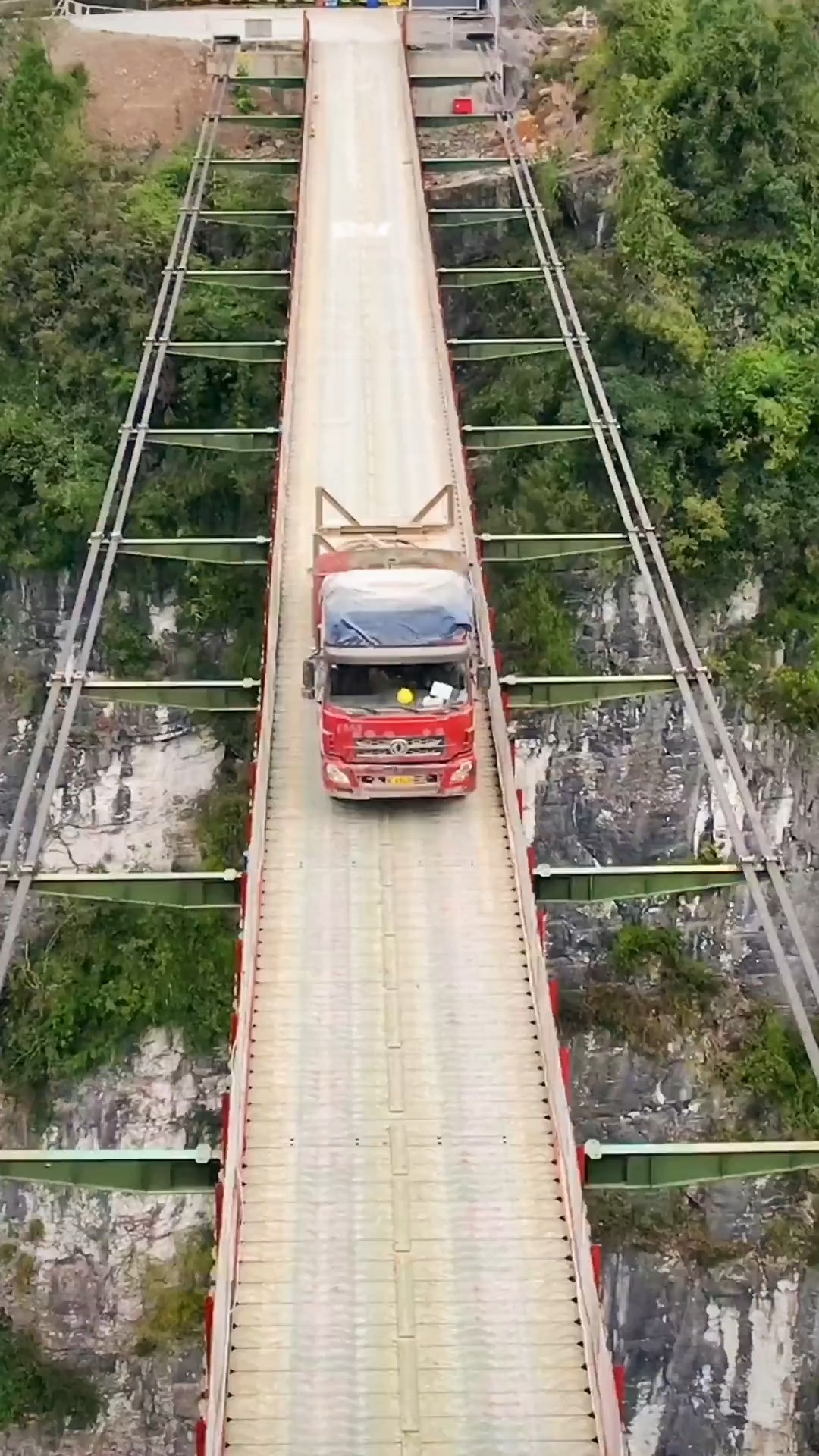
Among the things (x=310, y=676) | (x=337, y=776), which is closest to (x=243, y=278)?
(x=310, y=676)

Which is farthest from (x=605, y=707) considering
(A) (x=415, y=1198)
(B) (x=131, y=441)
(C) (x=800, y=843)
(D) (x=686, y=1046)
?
(A) (x=415, y=1198)

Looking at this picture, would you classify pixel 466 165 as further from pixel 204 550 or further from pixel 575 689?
pixel 575 689

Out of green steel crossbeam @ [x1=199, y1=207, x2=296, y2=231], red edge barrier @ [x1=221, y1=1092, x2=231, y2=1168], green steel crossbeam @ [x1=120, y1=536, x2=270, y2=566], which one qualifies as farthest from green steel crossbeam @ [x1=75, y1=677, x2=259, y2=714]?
green steel crossbeam @ [x1=199, y1=207, x2=296, y2=231]

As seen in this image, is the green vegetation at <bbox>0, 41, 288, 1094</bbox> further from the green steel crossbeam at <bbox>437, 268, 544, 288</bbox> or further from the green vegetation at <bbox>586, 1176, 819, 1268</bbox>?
the green vegetation at <bbox>586, 1176, 819, 1268</bbox>

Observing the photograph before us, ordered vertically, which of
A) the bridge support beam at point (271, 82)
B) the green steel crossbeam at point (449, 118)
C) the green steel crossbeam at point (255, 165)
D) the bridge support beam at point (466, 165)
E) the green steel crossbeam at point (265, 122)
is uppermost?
the bridge support beam at point (271, 82)

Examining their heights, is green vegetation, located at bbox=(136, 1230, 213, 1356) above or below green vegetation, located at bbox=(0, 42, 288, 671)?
below

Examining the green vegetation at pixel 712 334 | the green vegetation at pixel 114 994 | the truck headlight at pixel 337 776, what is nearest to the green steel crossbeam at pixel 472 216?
the green vegetation at pixel 712 334

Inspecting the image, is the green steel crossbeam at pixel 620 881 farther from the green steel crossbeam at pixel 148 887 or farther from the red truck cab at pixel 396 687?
the green steel crossbeam at pixel 148 887
